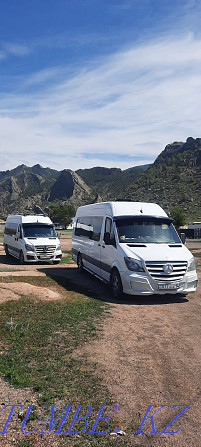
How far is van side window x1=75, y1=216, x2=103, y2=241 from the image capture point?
12156 millimetres

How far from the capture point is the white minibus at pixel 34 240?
54.8 ft

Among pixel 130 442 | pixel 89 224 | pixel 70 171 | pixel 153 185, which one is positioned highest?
pixel 70 171

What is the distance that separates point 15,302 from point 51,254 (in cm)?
863

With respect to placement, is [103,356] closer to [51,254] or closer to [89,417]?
[89,417]

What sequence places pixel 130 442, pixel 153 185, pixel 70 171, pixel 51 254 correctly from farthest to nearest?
pixel 70 171
pixel 153 185
pixel 51 254
pixel 130 442

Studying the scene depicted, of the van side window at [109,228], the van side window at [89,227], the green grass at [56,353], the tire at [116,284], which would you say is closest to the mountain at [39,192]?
the van side window at [89,227]

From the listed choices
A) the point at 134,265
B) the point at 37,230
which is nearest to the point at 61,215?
the point at 37,230

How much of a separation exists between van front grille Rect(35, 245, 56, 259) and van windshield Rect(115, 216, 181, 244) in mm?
6819

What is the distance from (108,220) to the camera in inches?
445

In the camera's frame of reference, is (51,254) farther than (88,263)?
Yes

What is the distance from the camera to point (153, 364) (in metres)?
5.42

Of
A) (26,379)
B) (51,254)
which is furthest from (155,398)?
(51,254)

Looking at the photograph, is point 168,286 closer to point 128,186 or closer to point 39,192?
point 128,186

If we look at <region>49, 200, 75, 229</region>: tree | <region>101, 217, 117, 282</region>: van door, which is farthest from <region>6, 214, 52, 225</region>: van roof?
<region>49, 200, 75, 229</region>: tree
